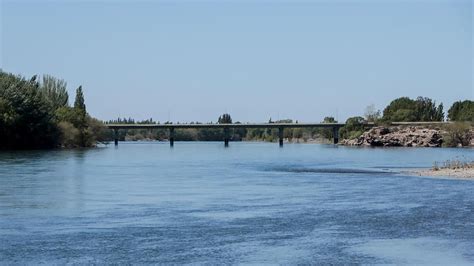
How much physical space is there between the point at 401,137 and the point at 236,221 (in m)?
162

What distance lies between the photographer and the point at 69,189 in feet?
163

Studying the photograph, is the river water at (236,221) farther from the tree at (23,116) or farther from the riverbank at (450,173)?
the tree at (23,116)

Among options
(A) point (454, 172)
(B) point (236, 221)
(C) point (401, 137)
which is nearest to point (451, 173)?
(A) point (454, 172)

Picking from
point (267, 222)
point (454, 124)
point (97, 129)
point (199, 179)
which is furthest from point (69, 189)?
point (454, 124)

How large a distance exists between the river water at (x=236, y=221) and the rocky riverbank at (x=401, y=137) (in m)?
128

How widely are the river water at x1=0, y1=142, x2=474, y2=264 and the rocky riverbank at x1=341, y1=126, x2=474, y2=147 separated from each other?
12795 cm

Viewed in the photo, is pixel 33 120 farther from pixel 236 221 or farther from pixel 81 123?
pixel 236 221

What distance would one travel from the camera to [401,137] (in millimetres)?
191250

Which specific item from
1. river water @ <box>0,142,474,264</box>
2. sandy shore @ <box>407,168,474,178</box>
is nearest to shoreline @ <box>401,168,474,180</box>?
sandy shore @ <box>407,168,474,178</box>

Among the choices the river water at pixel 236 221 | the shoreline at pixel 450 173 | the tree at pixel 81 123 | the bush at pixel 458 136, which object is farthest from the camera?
the bush at pixel 458 136

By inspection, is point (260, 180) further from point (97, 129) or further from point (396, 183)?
point (97, 129)

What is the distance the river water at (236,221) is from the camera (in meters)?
26.5

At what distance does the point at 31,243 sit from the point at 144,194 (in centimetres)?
1914

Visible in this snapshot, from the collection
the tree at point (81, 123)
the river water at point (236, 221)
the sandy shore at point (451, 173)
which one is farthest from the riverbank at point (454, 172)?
the tree at point (81, 123)
